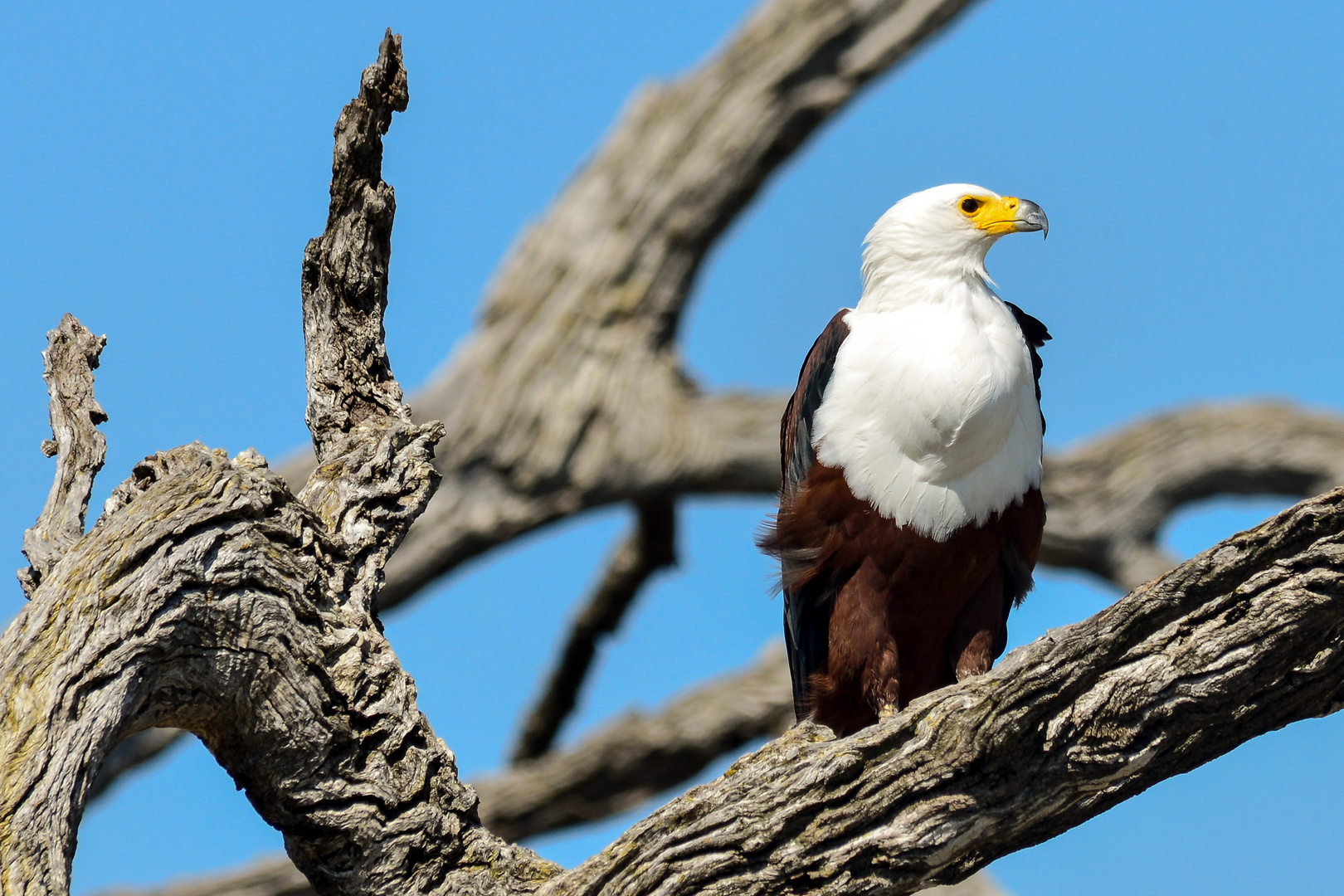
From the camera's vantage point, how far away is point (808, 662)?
5.36m

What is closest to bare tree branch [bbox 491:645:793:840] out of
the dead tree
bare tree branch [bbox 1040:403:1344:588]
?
bare tree branch [bbox 1040:403:1344:588]

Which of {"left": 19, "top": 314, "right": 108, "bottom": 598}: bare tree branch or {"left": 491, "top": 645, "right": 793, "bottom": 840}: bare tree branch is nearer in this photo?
{"left": 19, "top": 314, "right": 108, "bottom": 598}: bare tree branch

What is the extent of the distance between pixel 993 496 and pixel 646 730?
5377 mm

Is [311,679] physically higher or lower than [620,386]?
lower

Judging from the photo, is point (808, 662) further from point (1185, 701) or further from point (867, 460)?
point (1185, 701)

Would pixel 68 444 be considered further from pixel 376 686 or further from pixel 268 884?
pixel 268 884

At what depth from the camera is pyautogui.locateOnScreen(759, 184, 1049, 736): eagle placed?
15.7ft

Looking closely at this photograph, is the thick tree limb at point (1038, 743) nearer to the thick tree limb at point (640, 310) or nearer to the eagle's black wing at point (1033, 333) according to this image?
the eagle's black wing at point (1033, 333)

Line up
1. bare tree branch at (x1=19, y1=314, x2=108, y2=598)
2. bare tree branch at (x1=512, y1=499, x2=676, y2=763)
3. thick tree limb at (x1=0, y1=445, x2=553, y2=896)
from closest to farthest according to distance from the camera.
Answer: thick tree limb at (x1=0, y1=445, x2=553, y2=896)
bare tree branch at (x1=19, y1=314, x2=108, y2=598)
bare tree branch at (x1=512, y1=499, x2=676, y2=763)

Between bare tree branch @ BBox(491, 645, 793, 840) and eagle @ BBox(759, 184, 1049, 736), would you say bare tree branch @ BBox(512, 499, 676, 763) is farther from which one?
eagle @ BBox(759, 184, 1049, 736)

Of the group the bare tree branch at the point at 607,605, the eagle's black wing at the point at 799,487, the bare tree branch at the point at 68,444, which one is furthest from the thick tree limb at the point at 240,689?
the bare tree branch at the point at 607,605

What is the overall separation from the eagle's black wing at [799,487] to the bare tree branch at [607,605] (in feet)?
17.1


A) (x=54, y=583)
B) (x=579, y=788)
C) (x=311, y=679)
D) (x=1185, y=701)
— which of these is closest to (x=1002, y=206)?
(x=1185, y=701)

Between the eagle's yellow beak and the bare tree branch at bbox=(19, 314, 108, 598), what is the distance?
314 centimetres
